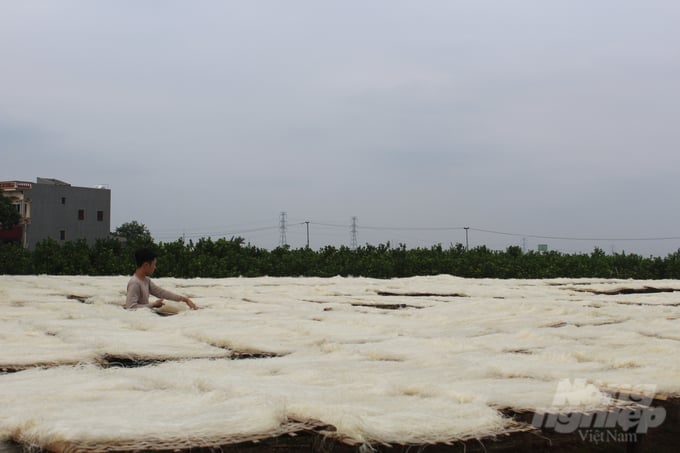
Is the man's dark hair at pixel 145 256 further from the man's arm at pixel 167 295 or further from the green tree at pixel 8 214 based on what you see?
the green tree at pixel 8 214

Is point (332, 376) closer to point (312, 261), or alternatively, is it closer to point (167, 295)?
point (167, 295)

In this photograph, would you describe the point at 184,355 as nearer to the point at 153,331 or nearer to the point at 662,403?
the point at 153,331

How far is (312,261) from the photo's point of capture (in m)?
10.6

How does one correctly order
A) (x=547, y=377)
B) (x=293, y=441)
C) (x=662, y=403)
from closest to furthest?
(x=293, y=441) → (x=662, y=403) → (x=547, y=377)

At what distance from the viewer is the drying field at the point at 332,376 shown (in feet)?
5.02

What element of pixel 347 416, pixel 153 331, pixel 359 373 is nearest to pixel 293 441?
pixel 347 416

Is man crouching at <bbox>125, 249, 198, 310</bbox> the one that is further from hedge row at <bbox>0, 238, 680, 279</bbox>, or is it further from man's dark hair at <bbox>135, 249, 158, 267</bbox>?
hedge row at <bbox>0, 238, 680, 279</bbox>

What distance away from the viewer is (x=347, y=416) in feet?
5.13

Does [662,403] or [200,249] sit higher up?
→ [200,249]

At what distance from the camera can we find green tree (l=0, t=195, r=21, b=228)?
36344 millimetres

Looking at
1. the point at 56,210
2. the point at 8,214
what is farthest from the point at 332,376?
the point at 56,210

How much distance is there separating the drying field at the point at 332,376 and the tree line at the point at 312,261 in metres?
4.71

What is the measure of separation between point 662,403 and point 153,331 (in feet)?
7.51

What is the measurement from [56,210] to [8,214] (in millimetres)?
4888
